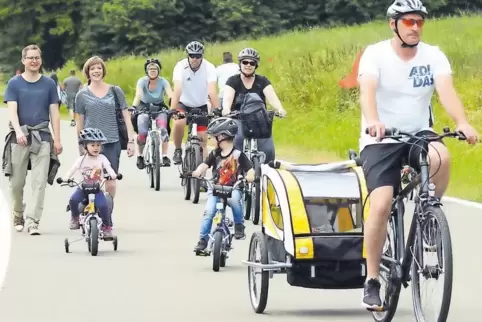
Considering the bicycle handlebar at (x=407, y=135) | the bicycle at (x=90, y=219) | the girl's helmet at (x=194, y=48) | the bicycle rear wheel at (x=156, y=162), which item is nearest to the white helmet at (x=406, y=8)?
the bicycle handlebar at (x=407, y=135)

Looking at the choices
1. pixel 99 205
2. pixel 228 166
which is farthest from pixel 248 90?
pixel 228 166

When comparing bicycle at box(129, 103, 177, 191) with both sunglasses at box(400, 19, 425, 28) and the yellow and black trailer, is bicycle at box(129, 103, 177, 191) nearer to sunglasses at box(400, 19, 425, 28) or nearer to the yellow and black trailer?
the yellow and black trailer

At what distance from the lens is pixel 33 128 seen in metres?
15.2

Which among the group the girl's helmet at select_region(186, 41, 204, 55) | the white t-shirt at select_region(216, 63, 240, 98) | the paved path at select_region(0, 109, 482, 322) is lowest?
the paved path at select_region(0, 109, 482, 322)

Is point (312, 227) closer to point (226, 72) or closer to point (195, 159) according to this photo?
point (195, 159)

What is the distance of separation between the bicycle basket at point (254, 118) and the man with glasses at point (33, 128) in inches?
77.4

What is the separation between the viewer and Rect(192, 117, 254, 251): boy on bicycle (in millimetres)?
12500

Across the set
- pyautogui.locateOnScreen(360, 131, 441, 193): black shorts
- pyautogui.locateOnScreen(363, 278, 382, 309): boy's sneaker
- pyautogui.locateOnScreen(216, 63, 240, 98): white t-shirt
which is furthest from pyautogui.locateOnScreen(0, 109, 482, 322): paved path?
pyautogui.locateOnScreen(216, 63, 240, 98): white t-shirt

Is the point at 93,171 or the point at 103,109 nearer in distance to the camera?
the point at 93,171

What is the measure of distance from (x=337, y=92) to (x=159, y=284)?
823 inches

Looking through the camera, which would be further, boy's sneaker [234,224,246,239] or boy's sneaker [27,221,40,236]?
boy's sneaker [27,221,40,236]

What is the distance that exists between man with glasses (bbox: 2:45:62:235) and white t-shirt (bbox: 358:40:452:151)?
653 cm

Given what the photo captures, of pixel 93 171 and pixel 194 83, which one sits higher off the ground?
pixel 194 83

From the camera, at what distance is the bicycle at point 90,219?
1344 cm
